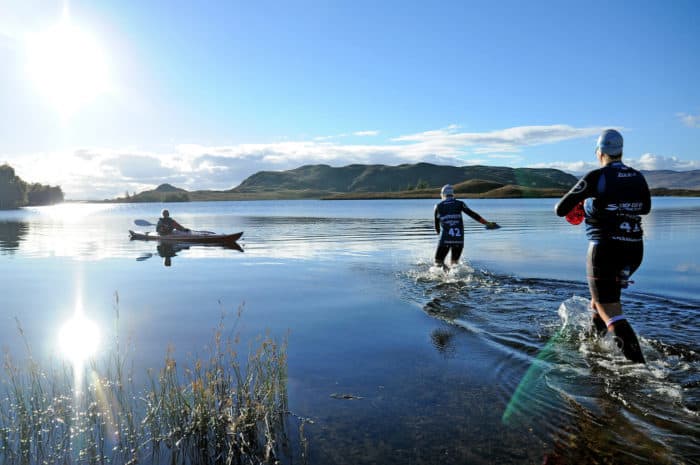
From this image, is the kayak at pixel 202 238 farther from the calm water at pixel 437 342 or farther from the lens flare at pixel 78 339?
the lens flare at pixel 78 339

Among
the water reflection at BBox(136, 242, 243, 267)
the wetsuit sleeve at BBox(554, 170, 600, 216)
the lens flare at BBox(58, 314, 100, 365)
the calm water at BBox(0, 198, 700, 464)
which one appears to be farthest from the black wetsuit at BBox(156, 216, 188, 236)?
the wetsuit sleeve at BBox(554, 170, 600, 216)

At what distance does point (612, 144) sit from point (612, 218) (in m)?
0.95

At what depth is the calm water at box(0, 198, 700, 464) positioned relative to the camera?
Result: 5.08m

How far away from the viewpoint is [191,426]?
5.39 meters

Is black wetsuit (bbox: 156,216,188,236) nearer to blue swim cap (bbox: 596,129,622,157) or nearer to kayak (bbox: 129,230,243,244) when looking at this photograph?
kayak (bbox: 129,230,243,244)

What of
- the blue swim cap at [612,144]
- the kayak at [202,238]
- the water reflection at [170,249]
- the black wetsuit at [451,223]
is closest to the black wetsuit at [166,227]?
the kayak at [202,238]

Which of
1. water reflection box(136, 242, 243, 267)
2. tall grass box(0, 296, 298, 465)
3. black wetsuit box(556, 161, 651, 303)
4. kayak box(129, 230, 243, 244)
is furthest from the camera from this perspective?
kayak box(129, 230, 243, 244)

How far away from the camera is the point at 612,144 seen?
625 centimetres

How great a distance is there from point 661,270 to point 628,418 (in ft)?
43.9

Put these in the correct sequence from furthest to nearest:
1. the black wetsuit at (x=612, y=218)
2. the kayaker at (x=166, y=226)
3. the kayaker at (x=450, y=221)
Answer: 1. the kayaker at (x=166, y=226)
2. the kayaker at (x=450, y=221)
3. the black wetsuit at (x=612, y=218)

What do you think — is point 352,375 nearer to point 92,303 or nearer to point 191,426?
point 191,426

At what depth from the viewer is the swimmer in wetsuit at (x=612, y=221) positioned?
6086mm

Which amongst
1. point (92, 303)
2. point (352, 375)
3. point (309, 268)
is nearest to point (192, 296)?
point (92, 303)

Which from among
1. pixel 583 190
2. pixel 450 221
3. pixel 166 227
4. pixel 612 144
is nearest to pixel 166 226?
pixel 166 227
